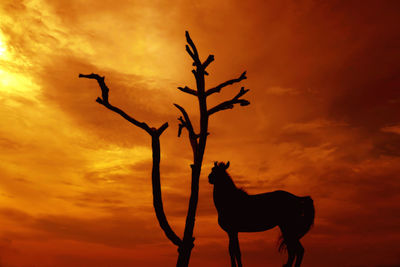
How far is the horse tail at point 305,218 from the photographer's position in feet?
36.8

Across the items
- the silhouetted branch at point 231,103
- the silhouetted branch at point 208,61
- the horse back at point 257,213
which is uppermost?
the silhouetted branch at point 208,61

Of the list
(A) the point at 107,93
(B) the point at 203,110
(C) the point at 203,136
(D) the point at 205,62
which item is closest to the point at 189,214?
(C) the point at 203,136

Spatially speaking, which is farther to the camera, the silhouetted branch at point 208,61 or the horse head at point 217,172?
the horse head at point 217,172

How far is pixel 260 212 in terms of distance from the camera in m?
11.4

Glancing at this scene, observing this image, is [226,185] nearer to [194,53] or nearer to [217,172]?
[217,172]

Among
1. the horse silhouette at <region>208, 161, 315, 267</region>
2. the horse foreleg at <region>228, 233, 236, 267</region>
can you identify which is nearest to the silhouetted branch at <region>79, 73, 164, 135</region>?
the horse silhouette at <region>208, 161, 315, 267</region>

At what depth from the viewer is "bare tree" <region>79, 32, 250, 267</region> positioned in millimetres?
9422

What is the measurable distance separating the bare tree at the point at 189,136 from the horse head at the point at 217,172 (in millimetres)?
1565

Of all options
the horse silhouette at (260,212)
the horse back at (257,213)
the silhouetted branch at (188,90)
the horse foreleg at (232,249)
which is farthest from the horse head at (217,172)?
the silhouetted branch at (188,90)

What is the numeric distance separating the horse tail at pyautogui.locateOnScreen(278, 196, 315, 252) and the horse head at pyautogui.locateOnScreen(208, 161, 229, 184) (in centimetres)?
244

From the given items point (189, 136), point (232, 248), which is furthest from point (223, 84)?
point (232, 248)

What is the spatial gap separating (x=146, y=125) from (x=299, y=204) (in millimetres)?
5183

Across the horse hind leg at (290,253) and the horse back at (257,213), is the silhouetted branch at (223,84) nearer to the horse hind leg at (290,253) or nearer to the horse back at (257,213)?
the horse back at (257,213)

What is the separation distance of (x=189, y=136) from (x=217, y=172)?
169 centimetres
